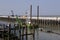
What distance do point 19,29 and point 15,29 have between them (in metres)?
0.91

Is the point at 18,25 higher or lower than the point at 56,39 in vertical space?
higher

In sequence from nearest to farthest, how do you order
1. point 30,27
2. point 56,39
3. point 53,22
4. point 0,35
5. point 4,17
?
point 30,27 → point 0,35 → point 56,39 → point 53,22 → point 4,17

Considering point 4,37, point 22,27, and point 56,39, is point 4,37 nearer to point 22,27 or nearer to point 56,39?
point 22,27

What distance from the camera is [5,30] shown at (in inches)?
907

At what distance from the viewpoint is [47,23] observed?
68.4 m

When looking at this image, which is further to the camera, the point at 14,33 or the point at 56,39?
the point at 56,39

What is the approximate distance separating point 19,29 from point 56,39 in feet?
30.0

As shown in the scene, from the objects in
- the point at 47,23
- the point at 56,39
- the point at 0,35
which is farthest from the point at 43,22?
the point at 0,35

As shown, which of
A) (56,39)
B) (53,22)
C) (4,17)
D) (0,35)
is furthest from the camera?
(4,17)

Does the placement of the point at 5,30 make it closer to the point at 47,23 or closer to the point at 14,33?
the point at 14,33

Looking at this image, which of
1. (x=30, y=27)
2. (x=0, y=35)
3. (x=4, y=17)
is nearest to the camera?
(x=30, y=27)

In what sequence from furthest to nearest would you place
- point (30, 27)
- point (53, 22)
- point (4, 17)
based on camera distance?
point (4, 17) → point (53, 22) → point (30, 27)

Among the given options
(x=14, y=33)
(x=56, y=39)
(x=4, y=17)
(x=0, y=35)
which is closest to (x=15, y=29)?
(x=14, y=33)

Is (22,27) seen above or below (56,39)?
above
